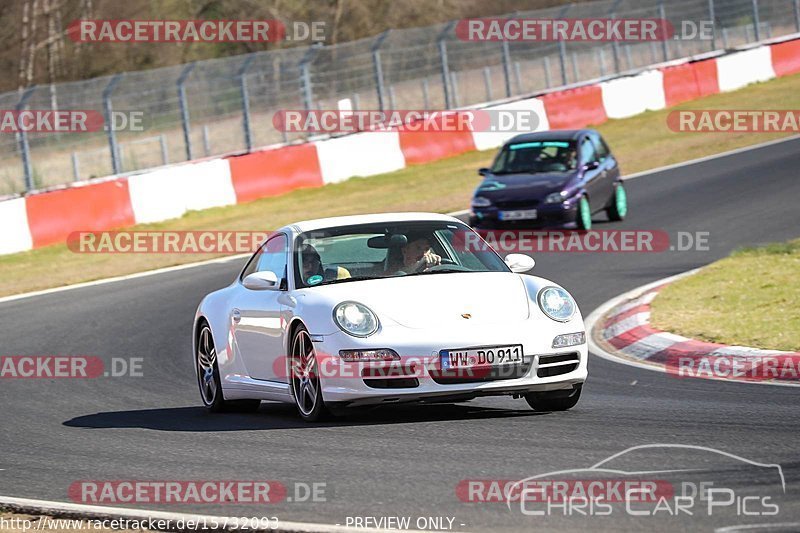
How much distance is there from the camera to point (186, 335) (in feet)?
47.3

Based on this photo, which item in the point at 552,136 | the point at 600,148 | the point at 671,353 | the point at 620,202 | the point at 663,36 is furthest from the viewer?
the point at 663,36

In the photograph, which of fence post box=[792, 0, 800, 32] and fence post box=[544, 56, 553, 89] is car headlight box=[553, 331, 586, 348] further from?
fence post box=[792, 0, 800, 32]

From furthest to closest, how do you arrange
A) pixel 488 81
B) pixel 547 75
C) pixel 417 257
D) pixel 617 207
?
pixel 547 75, pixel 488 81, pixel 617 207, pixel 417 257

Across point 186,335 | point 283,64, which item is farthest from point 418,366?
point 283,64

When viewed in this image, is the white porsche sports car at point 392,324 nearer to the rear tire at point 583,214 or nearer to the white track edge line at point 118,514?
the white track edge line at point 118,514

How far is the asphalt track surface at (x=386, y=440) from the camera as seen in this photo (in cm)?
614

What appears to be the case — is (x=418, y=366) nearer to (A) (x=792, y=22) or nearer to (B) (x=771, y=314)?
(B) (x=771, y=314)

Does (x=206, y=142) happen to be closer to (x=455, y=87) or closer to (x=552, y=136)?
(x=455, y=87)

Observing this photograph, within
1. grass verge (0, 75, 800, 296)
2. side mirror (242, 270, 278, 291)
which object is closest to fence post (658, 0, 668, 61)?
grass verge (0, 75, 800, 296)

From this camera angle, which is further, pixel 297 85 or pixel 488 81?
pixel 488 81

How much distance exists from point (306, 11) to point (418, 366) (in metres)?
43.7

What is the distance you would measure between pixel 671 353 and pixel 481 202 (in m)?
9.19

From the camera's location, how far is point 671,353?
36.6 ft

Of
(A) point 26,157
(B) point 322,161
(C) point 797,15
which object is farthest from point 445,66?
(C) point 797,15
